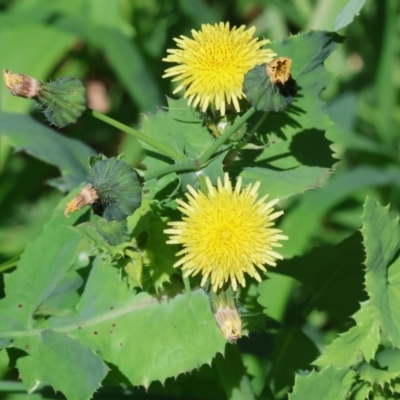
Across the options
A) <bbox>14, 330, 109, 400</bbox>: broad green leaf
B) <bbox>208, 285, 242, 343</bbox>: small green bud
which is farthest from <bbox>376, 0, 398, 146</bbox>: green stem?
<bbox>14, 330, 109, 400</bbox>: broad green leaf

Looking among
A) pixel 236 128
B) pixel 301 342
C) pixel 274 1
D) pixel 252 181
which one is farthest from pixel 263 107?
pixel 274 1

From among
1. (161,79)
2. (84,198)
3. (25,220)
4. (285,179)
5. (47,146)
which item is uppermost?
(84,198)

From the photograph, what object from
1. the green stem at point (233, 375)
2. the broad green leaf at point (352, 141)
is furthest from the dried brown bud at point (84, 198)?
the broad green leaf at point (352, 141)

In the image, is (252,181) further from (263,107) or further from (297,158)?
(263,107)

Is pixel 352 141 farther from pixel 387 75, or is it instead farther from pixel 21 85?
pixel 21 85

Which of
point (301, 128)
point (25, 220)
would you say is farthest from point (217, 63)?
point (25, 220)

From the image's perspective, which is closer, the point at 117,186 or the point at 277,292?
the point at 117,186

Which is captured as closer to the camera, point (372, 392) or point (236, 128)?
point (236, 128)
